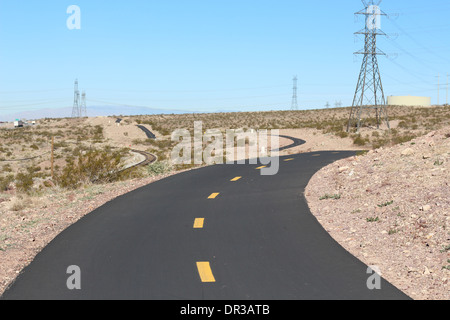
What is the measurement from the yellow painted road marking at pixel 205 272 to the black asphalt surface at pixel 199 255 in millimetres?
106

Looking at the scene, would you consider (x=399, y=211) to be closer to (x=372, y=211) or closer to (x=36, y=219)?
(x=372, y=211)

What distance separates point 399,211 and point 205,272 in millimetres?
6072

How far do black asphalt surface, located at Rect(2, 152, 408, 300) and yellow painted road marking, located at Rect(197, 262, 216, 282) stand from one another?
106 millimetres

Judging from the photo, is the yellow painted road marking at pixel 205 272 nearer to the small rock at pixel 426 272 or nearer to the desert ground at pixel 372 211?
the desert ground at pixel 372 211

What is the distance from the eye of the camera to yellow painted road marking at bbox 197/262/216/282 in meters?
7.93

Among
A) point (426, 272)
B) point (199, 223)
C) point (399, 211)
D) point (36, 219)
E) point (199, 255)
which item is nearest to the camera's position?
point (426, 272)

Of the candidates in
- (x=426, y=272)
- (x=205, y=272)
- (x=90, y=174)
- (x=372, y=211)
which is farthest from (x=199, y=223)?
(x=90, y=174)

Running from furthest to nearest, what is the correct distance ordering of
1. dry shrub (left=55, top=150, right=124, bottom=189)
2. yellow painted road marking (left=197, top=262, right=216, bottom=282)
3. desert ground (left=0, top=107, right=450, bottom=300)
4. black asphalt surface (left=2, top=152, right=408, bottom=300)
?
1. dry shrub (left=55, top=150, right=124, bottom=189)
2. desert ground (left=0, top=107, right=450, bottom=300)
3. yellow painted road marking (left=197, top=262, right=216, bottom=282)
4. black asphalt surface (left=2, top=152, right=408, bottom=300)

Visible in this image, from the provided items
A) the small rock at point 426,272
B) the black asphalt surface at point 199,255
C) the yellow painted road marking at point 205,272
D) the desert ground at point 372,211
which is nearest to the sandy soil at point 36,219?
the desert ground at point 372,211

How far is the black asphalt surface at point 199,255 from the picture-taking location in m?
7.37

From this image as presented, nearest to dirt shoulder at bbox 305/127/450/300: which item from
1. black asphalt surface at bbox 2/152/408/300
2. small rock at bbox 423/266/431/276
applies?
small rock at bbox 423/266/431/276

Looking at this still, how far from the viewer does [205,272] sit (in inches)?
327

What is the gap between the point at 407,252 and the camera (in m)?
9.42

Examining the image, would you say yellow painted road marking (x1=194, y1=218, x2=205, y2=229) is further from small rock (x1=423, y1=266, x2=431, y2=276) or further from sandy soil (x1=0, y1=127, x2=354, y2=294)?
small rock (x1=423, y1=266, x2=431, y2=276)
